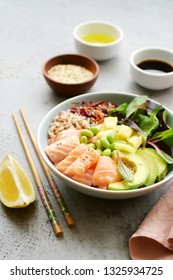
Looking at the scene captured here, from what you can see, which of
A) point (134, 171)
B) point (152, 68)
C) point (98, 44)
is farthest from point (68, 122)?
point (98, 44)

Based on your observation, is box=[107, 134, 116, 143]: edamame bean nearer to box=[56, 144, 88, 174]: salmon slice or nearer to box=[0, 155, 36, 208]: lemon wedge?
box=[56, 144, 88, 174]: salmon slice

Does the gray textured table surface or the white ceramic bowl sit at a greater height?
the white ceramic bowl

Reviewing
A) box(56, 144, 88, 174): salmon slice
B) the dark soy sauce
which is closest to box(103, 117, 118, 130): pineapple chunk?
box(56, 144, 88, 174): salmon slice

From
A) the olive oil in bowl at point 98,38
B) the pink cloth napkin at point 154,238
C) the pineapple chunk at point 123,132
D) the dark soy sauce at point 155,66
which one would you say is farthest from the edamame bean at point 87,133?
the olive oil in bowl at point 98,38

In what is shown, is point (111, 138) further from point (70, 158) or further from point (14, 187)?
point (14, 187)

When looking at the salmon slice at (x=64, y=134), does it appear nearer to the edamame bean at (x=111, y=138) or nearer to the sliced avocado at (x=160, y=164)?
the edamame bean at (x=111, y=138)

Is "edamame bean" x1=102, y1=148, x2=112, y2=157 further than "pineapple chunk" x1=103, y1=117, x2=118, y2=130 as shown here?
No
